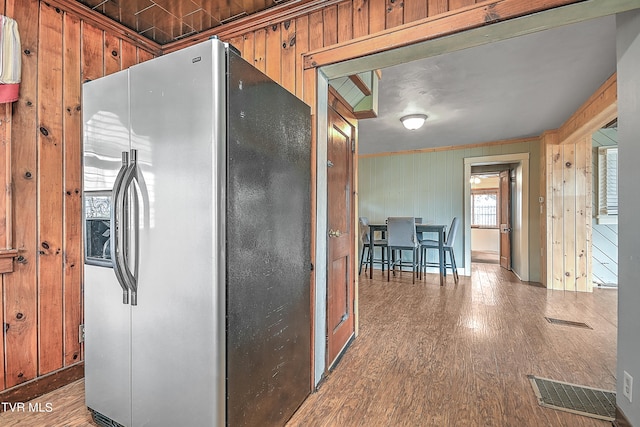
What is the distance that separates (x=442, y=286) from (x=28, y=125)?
16.1 ft

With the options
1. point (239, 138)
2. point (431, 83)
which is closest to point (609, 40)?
point (431, 83)

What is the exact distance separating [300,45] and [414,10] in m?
0.70

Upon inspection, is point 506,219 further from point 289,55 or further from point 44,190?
point 44,190

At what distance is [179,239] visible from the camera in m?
1.29

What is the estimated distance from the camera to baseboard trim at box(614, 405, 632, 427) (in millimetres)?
1530

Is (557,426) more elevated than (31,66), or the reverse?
(31,66)

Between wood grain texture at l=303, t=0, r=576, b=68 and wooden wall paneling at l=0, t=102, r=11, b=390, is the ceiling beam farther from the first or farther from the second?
wooden wall paneling at l=0, t=102, r=11, b=390

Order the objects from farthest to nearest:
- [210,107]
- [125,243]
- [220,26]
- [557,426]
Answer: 1. [220,26]
2. [557,426]
3. [125,243]
4. [210,107]

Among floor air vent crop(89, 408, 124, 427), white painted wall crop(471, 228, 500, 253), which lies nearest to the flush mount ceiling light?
floor air vent crop(89, 408, 124, 427)

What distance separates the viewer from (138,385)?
1.41 metres

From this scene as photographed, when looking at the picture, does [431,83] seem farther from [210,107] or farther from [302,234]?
[210,107]

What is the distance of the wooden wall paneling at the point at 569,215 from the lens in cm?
443

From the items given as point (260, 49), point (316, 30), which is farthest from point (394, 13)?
point (260, 49)

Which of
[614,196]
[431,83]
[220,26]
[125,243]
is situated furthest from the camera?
[614,196]
